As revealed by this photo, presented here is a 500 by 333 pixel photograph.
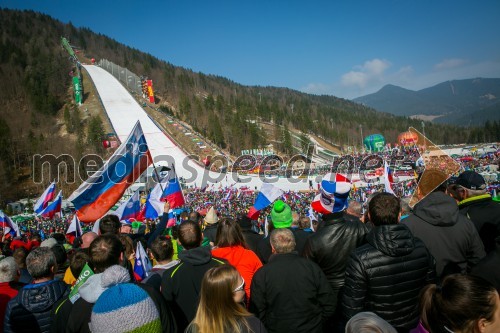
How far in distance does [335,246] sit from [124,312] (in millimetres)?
1622

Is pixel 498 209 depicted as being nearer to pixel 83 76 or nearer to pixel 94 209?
Answer: pixel 94 209

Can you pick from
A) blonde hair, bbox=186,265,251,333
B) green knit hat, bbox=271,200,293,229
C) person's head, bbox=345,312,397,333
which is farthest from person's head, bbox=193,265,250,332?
green knit hat, bbox=271,200,293,229

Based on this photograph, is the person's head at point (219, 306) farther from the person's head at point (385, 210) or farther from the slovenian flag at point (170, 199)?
the slovenian flag at point (170, 199)

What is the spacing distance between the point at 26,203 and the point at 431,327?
133 feet

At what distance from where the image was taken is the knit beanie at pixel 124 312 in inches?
67.9

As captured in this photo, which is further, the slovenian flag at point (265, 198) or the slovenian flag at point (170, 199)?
the slovenian flag at point (170, 199)

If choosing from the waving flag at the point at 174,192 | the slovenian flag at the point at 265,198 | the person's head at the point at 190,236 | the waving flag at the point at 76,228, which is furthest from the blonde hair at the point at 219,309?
the waving flag at the point at 76,228

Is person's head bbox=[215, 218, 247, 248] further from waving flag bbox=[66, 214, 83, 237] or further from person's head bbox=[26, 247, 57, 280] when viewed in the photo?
waving flag bbox=[66, 214, 83, 237]

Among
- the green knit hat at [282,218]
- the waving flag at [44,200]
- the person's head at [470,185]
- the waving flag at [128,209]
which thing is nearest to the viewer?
the person's head at [470,185]

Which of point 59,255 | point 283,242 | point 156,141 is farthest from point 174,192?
point 156,141

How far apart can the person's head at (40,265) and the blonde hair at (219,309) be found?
157 centimetres

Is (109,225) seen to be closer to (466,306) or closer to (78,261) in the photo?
(78,261)

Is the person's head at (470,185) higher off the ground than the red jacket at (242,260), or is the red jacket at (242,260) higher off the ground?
the person's head at (470,185)

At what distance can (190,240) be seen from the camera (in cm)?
309
